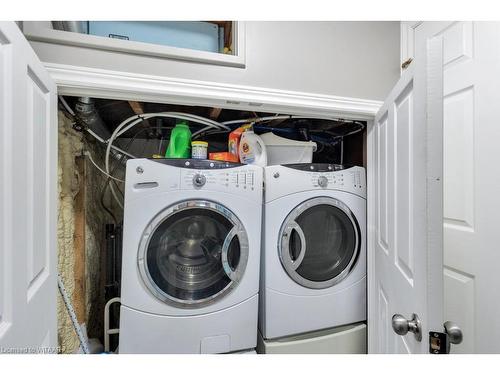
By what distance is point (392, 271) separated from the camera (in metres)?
1.01

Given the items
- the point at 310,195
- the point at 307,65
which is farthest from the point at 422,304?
the point at 307,65

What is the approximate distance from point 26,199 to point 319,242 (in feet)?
4.42

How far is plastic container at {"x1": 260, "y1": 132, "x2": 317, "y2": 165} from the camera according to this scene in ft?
4.95

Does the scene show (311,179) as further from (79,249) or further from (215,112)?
(79,249)

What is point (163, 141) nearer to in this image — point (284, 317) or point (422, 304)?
point (284, 317)

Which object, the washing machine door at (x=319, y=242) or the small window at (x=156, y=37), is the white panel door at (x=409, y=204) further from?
the small window at (x=156, y=37)

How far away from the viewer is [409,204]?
2.68 feet

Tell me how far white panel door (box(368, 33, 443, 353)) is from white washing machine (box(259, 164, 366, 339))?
142 millimetres

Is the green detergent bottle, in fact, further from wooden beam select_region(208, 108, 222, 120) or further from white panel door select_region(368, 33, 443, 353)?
white panel door select_region(368, 33, 443, 353)

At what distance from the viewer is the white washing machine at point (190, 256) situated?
1.15 m
